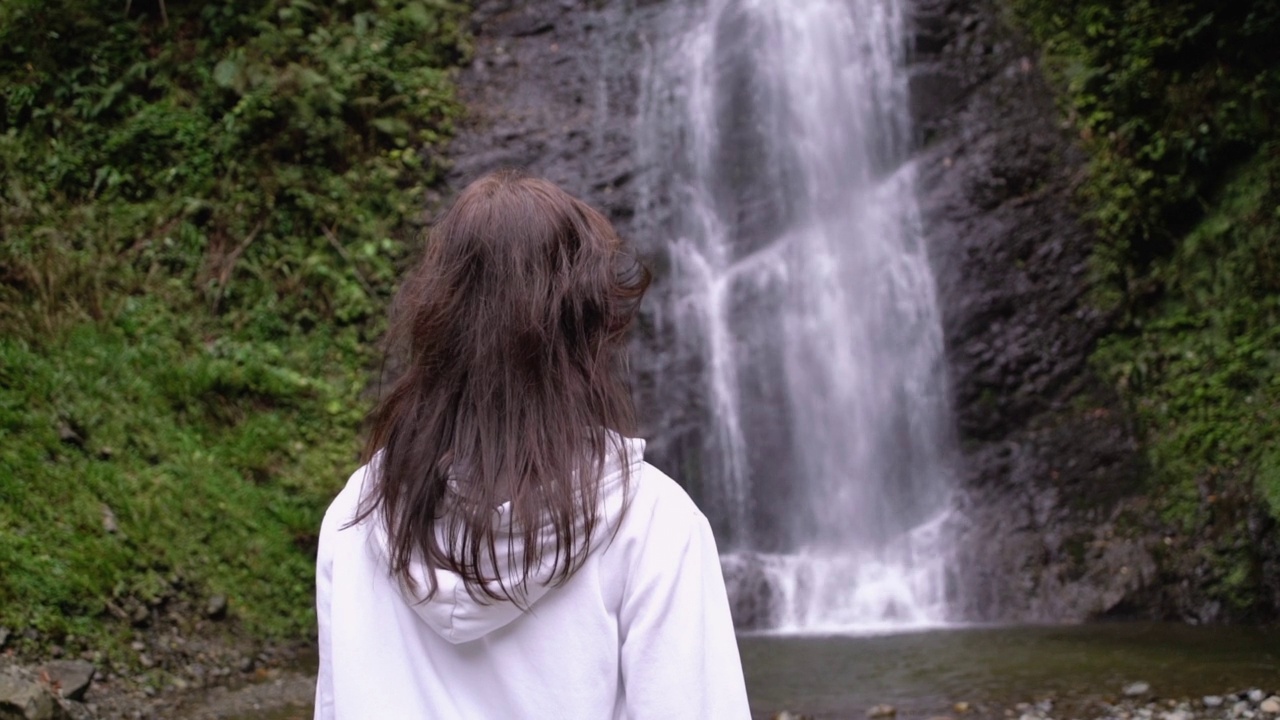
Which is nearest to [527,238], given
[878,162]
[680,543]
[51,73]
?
[680,543]

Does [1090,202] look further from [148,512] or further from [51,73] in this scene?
[51,73]

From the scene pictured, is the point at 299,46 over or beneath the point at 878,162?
over

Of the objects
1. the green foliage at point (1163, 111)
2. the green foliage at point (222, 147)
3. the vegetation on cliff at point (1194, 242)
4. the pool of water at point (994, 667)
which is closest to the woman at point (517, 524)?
the pool of water at point (994, 667)

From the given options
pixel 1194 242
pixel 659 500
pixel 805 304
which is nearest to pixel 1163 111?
pixel 1194 242

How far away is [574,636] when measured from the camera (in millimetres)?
1508

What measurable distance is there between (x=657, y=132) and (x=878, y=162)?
2.21 metres

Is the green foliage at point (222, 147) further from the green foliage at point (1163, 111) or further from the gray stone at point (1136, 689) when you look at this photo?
the gray stone at point (1136, 689)

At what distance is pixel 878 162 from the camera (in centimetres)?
1087

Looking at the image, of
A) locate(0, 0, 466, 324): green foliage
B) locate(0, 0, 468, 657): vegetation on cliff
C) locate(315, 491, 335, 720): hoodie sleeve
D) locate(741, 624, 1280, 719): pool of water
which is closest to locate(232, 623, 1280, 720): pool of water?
locate(741, 624, 1280, 719): pool of water

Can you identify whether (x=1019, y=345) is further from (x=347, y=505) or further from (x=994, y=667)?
(x=347, y=505)

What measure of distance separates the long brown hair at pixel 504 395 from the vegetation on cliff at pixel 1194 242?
23.4 ft

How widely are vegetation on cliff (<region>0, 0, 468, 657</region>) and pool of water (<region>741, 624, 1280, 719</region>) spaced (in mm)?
3175

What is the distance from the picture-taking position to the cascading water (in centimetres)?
896

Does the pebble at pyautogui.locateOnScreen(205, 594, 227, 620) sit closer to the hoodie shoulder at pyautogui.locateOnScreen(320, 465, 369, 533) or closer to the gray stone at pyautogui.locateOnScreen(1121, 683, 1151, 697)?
the gray stone at pyautogui.locateOnScreen(1121, 683, 1151, 697)
